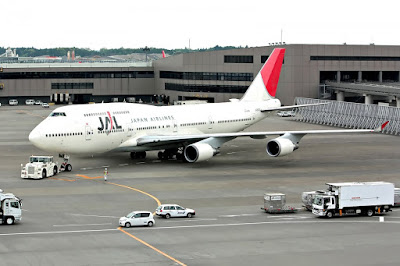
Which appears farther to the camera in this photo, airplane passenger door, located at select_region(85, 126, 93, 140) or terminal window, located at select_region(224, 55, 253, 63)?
terminal window, located at select_region(224, 55, 253, 63)

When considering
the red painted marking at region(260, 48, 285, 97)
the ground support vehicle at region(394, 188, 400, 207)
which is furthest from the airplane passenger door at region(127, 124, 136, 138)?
the ground support vehicle at region(394, 188, 400, 207)

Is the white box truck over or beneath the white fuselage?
beneath

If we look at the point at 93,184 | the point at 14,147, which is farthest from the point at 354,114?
the point at 93,184

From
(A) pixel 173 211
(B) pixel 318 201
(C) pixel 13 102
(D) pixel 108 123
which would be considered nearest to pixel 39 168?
(D) pixel 108 123

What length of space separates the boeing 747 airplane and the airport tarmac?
1929 mm

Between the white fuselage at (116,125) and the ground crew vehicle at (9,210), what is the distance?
60.6ft

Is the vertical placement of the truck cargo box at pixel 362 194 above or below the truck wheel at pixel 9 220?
above

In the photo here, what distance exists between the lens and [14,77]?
520 ft

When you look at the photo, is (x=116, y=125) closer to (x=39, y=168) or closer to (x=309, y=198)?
(x=39, y=168)

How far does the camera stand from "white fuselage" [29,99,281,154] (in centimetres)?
6356

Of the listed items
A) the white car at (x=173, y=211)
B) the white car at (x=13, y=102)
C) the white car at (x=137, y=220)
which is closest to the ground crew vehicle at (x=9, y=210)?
the white car at (x=137, y=220)

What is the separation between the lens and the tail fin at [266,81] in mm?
85125

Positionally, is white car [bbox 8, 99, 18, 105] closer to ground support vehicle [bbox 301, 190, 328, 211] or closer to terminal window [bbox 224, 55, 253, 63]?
terminal window [bbox 224, 55, 253, 63]

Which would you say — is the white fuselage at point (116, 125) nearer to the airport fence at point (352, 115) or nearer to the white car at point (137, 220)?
the white car at point (137, 220)
